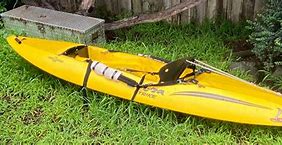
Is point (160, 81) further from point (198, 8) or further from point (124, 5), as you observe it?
point (124, 5)

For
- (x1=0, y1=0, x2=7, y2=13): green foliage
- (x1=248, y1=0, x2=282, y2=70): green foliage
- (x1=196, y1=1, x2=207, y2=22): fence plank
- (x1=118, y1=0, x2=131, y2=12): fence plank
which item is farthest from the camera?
(x1=118, y1=0, x2=131, y2=12): fence plank

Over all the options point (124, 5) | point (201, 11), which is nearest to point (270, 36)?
point (201, 11)

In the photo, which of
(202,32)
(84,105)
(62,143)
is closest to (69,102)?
(84,105)

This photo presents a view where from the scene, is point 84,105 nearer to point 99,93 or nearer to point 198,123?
point 99,93

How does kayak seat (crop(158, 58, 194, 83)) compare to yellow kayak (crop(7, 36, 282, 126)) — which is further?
kayak seat (crop(158, 58, 194, 83))

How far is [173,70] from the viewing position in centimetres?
377

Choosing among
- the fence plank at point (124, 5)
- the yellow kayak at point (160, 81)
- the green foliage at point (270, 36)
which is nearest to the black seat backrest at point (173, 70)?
the yellow kayak at point (160, 81)

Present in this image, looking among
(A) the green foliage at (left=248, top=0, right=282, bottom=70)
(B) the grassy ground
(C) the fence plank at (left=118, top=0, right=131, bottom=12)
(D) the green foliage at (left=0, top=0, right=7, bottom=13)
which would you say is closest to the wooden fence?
(C) the fence plank at (left=118, top=0, right=131, bottom=12)

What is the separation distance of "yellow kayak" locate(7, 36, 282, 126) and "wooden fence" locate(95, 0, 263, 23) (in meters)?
1.30

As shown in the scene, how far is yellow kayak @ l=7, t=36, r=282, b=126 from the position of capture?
348cm

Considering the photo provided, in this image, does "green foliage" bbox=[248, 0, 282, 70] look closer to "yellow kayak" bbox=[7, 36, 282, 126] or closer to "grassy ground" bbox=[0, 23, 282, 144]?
"grassy ground" bbox=[0, 23, 282, 144]

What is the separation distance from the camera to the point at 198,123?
3.74 meters

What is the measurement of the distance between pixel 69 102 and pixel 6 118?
1.76 ft

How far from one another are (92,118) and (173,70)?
0.77 meters
